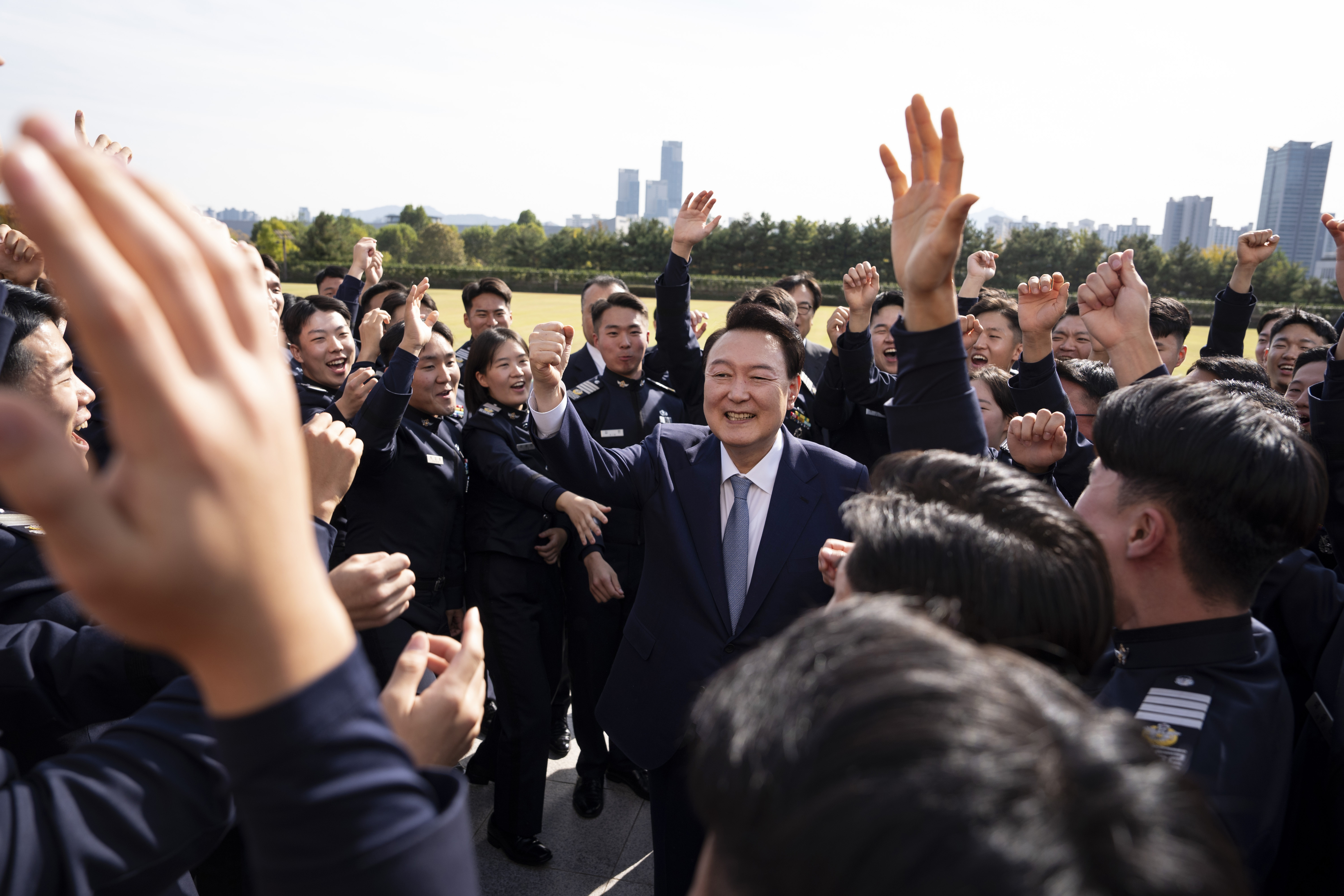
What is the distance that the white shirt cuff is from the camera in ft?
9.25

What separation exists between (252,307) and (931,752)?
0.60 metres

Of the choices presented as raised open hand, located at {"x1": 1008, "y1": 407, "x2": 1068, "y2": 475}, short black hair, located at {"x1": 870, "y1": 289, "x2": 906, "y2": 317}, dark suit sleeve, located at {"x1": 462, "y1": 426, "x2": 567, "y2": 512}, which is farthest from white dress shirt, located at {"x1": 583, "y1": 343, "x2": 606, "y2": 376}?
raised open hand, located at {"x1": 1008, "y1": 407, "x2": 1068, "y2": 475}

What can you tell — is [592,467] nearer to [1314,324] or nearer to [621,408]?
[621,408]

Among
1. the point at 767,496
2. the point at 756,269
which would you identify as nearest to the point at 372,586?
the point at 767,496

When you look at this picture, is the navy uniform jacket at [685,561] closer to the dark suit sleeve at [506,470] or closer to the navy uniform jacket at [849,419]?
the dark suit sleeve at [506,470]

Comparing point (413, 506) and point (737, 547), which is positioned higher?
point (737, 547)

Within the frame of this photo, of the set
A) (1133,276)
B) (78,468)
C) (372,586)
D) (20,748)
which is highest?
(1133,276)

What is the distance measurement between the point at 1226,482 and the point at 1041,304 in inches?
60.5

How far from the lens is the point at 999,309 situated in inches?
219

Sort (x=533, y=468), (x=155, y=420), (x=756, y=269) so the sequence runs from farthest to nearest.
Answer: (x=756, y=269), (x=533, y=468), (x=155, y=420)

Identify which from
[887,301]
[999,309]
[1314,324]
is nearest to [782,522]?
[999,309]

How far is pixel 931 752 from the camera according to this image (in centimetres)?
60

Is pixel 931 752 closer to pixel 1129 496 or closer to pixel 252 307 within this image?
pixel 252 307

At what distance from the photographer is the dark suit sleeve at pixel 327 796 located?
586mm
